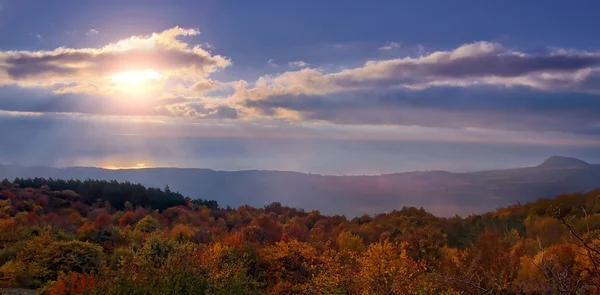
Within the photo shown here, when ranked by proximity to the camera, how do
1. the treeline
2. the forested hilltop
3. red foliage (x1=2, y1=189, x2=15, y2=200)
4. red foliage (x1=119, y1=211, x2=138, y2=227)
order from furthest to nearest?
the treeline → red foliage (x1=2, y1=189, x2=15, y2=200) → red foliage (x1=119, y1=211, x2=138, y2=227) → the forested hilltop

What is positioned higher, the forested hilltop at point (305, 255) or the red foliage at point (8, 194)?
the red foliage at point (8, 194)

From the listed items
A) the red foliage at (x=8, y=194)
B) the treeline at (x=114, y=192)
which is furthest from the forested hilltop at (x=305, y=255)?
the treeline at (x=114, y=192)

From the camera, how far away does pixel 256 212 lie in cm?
4081

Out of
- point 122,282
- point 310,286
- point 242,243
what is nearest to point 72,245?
point 242,243

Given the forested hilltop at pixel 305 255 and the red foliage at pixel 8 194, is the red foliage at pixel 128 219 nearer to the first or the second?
the forested hilltop at pixel 305 255

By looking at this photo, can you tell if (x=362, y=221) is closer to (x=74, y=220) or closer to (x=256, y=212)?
(x=256, y=212)

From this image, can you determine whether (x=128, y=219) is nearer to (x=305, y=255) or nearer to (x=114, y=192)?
(x=114, y=192)

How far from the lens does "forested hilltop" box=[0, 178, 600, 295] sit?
1061cm

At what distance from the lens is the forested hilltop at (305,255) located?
34.8ft

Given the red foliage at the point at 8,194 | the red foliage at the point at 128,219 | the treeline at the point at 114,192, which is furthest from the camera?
the treeline at the point at 114,192

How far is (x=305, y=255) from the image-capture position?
61.1 feet

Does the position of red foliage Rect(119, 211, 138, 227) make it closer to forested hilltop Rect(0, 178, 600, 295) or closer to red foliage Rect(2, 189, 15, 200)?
forested hilltop Rect(0, 178, 600, 295)

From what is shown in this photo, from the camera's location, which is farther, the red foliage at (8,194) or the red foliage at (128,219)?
the red foliage at (8,194)

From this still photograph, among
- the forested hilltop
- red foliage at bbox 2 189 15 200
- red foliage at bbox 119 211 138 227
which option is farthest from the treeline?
red foliage at bbox 119 211 138 227
